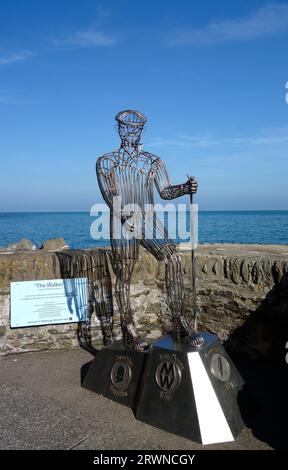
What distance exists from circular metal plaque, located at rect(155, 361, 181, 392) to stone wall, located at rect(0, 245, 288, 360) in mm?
1717

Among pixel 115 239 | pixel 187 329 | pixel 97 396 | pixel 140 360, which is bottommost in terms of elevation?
pixel 97 396

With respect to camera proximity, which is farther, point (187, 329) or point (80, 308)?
point (80, 308)

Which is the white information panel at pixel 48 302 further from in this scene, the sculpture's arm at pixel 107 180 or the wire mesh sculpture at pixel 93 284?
the sculpture's arm at pixel 107 180

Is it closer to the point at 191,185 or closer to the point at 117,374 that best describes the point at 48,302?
the point at 117,374

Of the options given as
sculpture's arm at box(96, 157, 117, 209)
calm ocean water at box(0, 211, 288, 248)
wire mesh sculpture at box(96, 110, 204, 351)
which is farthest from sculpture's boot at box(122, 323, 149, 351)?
calm ocean water at box(0, 211, 288, 248)

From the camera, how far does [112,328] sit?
236 inches

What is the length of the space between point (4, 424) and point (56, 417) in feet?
1.57

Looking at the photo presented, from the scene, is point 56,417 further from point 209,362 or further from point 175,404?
point 209,362

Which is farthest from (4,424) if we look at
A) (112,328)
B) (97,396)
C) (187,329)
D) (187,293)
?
(187,293)

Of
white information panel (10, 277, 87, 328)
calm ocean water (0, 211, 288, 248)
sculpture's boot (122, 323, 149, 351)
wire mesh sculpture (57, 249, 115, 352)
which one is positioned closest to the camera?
sculpture's boot (122, 323, 149, 351)

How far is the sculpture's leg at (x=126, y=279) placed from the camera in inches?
170

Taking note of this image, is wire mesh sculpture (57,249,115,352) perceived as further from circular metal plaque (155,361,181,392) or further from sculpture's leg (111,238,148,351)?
circular metal plaque (155,361,181,392)

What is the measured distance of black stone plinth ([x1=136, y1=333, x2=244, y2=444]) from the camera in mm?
3439
